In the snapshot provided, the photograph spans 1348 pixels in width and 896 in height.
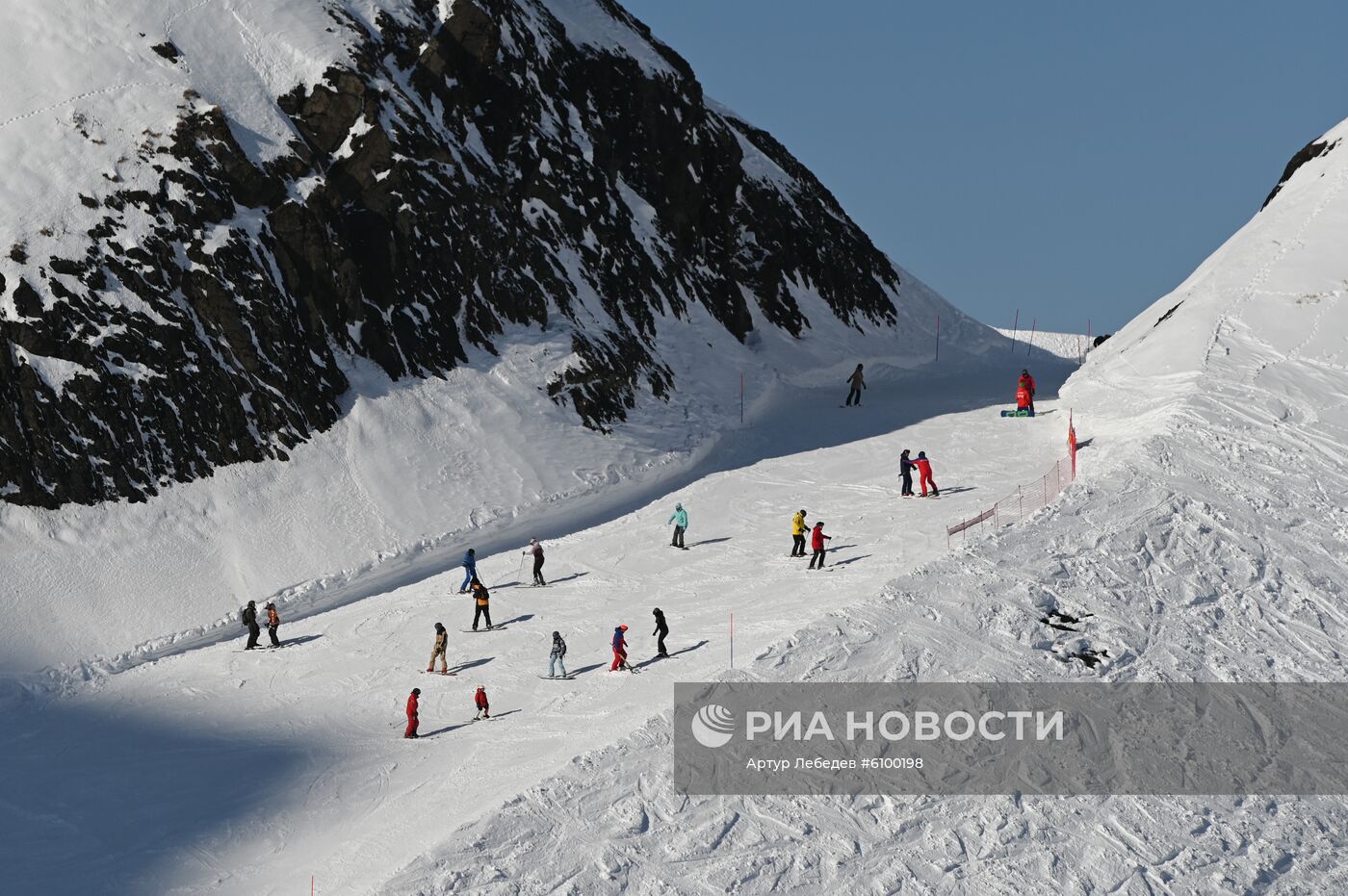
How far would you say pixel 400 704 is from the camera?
3020cm

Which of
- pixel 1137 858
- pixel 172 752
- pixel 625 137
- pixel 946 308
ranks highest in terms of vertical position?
pixel 625 137

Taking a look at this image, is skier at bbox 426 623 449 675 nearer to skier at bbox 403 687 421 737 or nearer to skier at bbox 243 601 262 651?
skier at bbox 403 687 421 737

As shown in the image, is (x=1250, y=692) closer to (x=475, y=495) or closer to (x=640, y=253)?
(x=475, y=495)

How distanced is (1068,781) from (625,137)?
123 ft

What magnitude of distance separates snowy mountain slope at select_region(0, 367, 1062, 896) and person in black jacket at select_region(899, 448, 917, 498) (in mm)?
451

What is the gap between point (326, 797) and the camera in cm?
2697

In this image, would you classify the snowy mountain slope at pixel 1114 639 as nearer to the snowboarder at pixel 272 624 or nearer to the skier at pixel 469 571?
the skier at pixel 469 571

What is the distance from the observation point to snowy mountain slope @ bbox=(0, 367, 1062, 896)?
25.6 m

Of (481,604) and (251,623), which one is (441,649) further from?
(251,623)

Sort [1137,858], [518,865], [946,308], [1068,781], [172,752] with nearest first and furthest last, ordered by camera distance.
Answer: [518,865]
[1137,858]
[1068,781]
[172,752]
[946,308]

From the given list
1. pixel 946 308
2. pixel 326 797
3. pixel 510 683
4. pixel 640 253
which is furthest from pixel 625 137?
pixel 326 797

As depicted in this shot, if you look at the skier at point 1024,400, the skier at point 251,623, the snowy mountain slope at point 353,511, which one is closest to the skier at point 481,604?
the skier at point 251,623

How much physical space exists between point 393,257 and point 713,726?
24.3 meters

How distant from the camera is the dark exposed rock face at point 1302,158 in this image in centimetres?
5506
